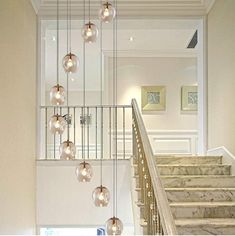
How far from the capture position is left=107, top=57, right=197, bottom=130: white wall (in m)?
10.9

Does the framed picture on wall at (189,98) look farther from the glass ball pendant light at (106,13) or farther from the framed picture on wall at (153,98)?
the glass ball pendant light at (106,13)

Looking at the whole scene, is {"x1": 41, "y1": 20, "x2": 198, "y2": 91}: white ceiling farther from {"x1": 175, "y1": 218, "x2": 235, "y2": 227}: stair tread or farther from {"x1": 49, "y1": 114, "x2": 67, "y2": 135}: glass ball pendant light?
{"x1": 175, "y1": 218, "x2": 235, "y2": 227}: stair tread

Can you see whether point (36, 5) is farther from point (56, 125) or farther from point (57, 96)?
point (57, 96)

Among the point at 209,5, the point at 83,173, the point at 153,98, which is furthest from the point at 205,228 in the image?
the point at 153,98

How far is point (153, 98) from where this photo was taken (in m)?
10.9

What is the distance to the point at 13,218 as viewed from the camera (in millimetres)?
5781

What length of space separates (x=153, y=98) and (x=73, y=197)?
14.4 feet

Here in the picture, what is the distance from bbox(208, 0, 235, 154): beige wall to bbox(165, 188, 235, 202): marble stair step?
97 cm

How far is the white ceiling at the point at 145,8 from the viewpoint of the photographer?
7660 millimetres

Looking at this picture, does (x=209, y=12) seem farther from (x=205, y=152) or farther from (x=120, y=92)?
(x=120, y=92)

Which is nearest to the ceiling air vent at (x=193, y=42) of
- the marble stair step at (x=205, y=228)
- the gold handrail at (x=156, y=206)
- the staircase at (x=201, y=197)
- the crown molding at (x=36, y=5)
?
the crown molding at (x=36, y=5)

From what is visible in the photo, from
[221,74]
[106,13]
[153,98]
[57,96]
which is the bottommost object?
[57,96]

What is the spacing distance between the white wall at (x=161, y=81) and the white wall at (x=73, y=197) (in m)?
3.98

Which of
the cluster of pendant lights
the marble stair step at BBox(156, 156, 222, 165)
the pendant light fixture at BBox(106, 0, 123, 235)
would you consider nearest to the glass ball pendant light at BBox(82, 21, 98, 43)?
the cluster of pendant lights
